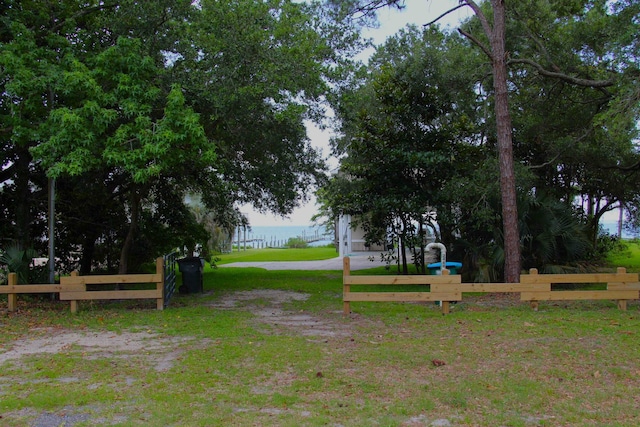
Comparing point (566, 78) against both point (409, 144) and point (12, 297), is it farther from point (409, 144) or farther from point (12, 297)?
point (12, 297)

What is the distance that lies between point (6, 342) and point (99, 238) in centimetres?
904

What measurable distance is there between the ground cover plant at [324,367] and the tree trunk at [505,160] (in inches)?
69.0

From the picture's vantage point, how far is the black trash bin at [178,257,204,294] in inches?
528

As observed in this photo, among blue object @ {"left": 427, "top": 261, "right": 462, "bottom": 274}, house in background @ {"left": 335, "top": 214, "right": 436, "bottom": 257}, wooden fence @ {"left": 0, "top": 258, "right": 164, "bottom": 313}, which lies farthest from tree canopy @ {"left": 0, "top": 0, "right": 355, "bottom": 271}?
house in background @ {"left": 335, "top": 214, "right": 436, "bottom": 257}

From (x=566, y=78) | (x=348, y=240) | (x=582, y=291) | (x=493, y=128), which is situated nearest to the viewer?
(x=582, y=291)

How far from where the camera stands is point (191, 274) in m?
13.4

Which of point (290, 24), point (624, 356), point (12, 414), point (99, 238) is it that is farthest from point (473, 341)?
point (99, 238)

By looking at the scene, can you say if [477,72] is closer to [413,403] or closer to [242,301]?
[242,301]

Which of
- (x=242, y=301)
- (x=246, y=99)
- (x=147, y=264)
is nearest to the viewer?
(x=246, y=99)

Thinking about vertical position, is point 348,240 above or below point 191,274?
above

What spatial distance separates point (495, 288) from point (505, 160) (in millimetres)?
3679

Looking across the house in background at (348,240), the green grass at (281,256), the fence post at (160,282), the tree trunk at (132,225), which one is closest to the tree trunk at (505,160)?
the fence post at (160,282)

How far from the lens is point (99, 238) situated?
53.6ft

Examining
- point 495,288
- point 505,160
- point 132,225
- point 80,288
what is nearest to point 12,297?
point 80,288
